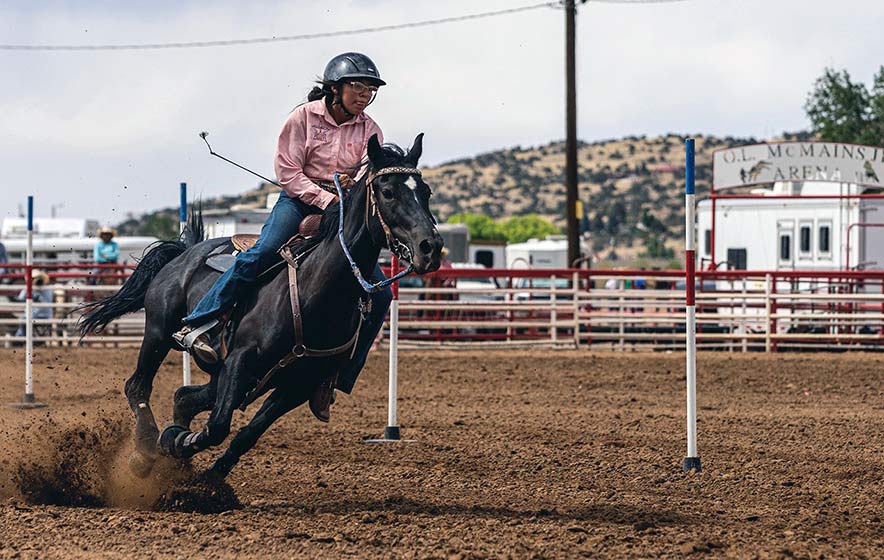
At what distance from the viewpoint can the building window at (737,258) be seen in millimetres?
25386

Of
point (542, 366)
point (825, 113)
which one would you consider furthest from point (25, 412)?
point (825, 113)

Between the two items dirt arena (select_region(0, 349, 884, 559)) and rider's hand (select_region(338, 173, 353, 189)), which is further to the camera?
rider's hand (select_region(338, 173, 353, 189))

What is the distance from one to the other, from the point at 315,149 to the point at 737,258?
19712 millimetres

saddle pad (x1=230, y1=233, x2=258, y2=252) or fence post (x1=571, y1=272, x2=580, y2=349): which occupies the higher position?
saddle pad (x1=230, y1=233, x2=258, y2=252)

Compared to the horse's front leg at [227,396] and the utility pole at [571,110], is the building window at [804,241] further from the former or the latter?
the horse's front leg at [227,396]

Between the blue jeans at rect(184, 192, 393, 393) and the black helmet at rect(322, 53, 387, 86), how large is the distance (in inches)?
29.1

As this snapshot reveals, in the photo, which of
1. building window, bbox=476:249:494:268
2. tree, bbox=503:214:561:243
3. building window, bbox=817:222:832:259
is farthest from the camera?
tree, bbox=503:214:561:243

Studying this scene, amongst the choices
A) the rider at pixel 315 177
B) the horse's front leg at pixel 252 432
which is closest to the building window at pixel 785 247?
the rider at pixel 315 177

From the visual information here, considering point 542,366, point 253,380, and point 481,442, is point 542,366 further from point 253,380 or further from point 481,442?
point 253,380

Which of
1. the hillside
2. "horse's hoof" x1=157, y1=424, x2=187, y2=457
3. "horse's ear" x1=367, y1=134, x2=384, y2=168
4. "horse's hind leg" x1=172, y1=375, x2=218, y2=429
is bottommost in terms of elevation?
"horse's hoof" x1=157, y1=424, x2=187, y2=457

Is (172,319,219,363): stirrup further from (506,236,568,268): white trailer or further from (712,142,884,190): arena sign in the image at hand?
(506,236,568,268): white trailer

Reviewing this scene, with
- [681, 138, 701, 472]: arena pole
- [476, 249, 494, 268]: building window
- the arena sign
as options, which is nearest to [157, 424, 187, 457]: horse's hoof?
A: [681, 138, 701, 472]: arena pole

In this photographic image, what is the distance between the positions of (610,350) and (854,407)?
7270mm

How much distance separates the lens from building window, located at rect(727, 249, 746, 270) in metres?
25.4
